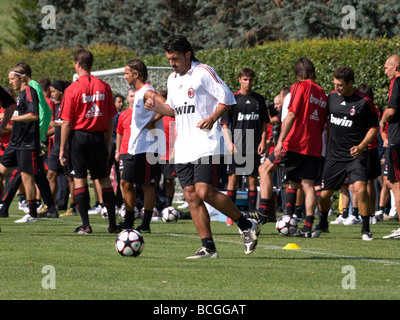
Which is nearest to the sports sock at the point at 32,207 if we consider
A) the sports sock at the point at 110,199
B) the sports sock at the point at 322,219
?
the sports sock at the point at 110,199

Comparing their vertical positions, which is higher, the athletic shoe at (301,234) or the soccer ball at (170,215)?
the athletic shoe at (301,234)

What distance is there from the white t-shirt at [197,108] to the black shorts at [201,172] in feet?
0.21

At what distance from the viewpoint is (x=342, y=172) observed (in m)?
11.4

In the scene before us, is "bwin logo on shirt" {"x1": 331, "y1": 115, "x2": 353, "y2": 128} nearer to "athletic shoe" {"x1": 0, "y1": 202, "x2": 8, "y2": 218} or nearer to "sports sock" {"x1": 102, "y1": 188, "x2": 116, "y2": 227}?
"sports sock" {"x1": 102, "y1": 188, "x2": 116, "y2": 227}

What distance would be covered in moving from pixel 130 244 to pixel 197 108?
1.59m

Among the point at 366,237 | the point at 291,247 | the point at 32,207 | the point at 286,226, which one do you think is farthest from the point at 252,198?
the point at 291,247

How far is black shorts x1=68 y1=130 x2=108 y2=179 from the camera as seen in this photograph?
11461mm

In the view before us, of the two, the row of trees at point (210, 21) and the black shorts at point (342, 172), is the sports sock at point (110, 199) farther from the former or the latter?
the row of trees at point (210, 21)

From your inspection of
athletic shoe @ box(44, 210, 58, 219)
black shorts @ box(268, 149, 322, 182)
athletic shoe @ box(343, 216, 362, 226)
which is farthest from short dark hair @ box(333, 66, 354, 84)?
athletic shoe @ box(44, 210, 58, 219)

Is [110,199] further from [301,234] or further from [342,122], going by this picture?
[342,122]

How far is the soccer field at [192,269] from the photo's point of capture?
6.29m

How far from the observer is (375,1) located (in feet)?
90.3
